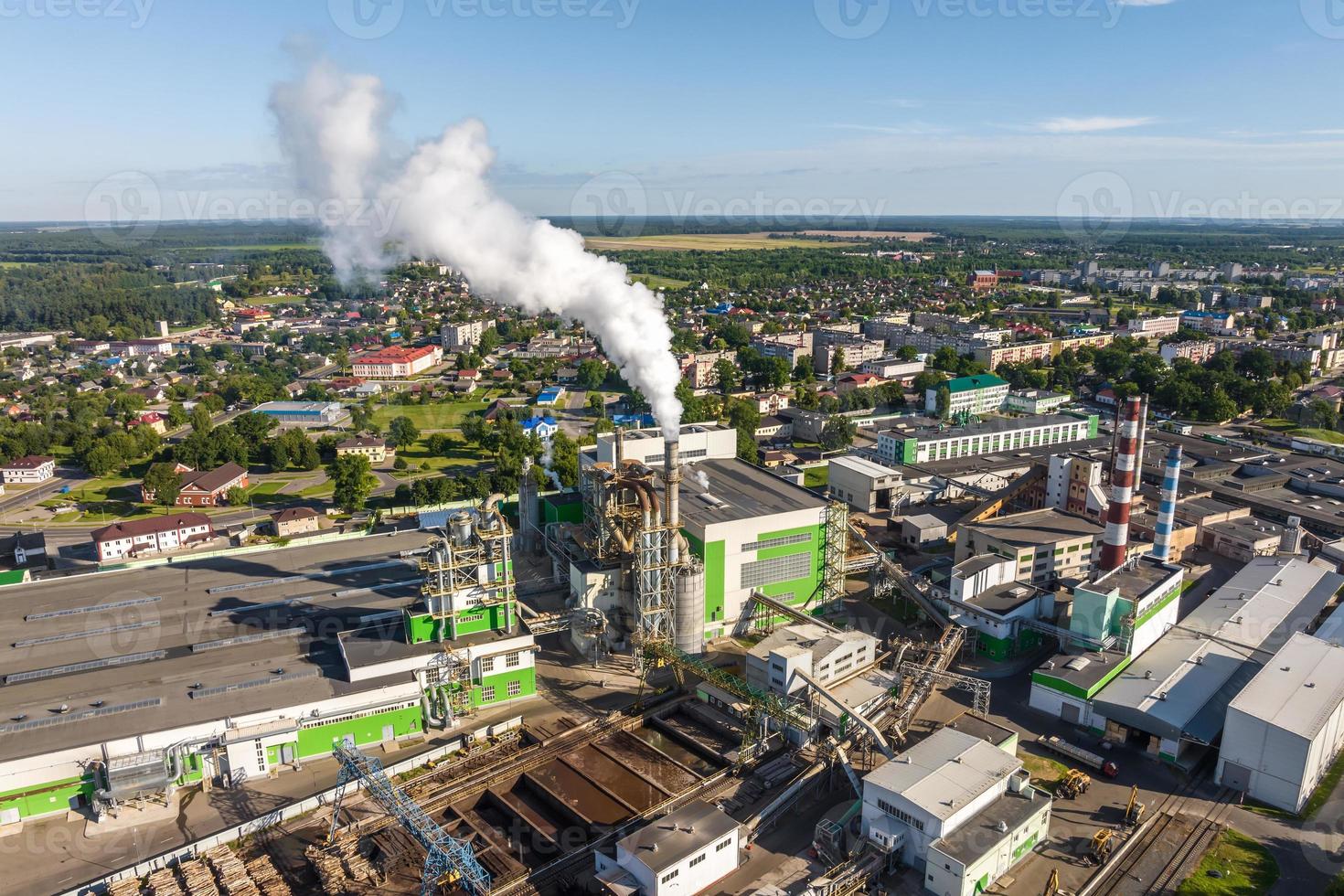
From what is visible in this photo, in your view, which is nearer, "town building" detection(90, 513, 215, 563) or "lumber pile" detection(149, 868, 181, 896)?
"lumber pile" detection(149, 868, 181, 896)

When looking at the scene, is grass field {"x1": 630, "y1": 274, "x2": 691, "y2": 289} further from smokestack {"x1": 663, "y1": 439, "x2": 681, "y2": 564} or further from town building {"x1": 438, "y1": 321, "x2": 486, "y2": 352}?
smokestack {"x1": 663, "y1": 439, "x2": 681, "y2": 564}

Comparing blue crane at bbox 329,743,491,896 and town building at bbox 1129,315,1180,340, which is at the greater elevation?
town building at bbox 1129,315,1180,340

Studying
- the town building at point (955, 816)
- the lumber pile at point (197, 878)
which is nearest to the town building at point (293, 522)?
the lumber pile at point (197, 878)

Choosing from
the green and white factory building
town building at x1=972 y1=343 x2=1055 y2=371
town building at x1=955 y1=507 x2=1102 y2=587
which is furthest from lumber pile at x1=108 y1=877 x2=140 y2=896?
town building at x1=972 y1=343 x2=1055 y2=371

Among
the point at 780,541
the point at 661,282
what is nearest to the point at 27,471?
the point at 780,541

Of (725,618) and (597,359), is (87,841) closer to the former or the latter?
(725,618)

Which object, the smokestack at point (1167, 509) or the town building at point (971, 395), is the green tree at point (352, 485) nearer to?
the smokestack at point (1167, 509)

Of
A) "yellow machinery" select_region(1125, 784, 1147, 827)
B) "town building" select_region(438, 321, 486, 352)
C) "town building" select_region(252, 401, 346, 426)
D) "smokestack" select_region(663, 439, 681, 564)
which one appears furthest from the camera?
"town building" select_region(438, 321, 486, 352)
